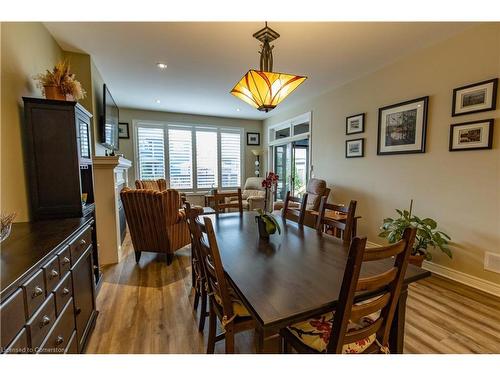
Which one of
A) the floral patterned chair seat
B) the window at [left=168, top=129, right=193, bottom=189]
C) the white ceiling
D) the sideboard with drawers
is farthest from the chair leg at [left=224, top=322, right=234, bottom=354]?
the window at [left=168, top=129, right=193, bottom=189]

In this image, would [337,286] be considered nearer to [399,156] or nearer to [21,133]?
[21,133]

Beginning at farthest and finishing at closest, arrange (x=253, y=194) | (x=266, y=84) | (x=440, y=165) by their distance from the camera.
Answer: (x=253, y=194) < (x=440, y=165) < (x=266, y=84)

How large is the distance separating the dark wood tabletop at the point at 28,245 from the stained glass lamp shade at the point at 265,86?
Result: 1.62 m

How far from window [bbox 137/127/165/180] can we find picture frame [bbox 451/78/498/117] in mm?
5670

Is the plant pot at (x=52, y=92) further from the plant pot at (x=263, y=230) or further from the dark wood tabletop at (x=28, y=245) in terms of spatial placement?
the plant pot at (x=263, y=230)

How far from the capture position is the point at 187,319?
77.0 inches

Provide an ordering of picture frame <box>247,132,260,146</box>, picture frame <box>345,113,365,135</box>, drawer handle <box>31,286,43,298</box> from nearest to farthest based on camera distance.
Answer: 1. drawer handle <box>31,286,43,298</box>
2. picture frame <box>345,113,365,135</box>
3. picture frame <box>247,132,260,146</box>

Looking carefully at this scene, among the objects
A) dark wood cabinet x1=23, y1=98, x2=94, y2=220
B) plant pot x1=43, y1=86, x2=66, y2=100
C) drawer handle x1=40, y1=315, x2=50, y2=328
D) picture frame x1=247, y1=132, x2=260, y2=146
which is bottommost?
drawer handle x1=40, y1=315, x2=50, y2=328

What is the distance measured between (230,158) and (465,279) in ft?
17.9

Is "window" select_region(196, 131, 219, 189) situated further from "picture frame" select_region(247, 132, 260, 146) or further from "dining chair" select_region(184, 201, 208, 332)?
"dining chair" select_region(184, 201, 208, 332)

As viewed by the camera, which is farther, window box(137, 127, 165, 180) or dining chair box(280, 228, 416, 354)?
window box(137, 127, 165, 180)

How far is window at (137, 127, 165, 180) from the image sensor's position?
5789 millimetres

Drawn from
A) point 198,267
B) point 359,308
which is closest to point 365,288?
point 359,308

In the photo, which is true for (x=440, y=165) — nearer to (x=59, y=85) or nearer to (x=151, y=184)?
(x=59, y=85)
